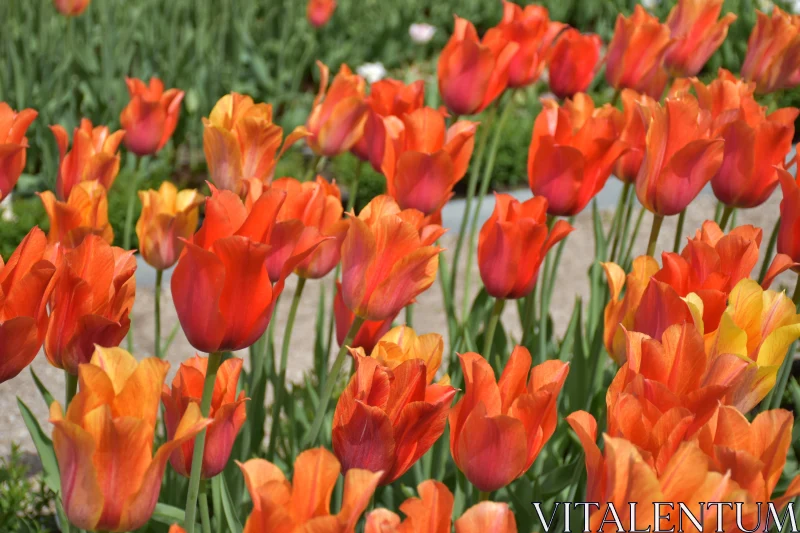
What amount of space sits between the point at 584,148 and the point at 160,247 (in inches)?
31.1

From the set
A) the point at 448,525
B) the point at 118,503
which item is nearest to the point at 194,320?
the point at 118,503

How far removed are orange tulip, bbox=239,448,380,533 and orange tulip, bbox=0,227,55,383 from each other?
384 mm

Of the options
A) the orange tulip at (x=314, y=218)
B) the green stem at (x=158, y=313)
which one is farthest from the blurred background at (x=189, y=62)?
the orange tulip at (x=314, y=218)

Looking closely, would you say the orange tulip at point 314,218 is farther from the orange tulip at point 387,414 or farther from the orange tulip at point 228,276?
the orange tulip at point 387,414

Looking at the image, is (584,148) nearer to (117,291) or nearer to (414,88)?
(414,88)

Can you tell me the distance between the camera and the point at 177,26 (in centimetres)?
494

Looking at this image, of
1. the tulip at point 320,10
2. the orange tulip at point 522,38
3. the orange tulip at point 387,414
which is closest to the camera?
the orange tulip at point 387,414

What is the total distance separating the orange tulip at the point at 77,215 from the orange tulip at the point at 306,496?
873 millimetres

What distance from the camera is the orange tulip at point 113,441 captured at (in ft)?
2.83

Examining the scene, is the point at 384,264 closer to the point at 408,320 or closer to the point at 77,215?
the point at 77,215

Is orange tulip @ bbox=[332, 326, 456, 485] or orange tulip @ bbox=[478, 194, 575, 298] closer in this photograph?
orange tulip @ bbox=[332, 326, 456, 485]

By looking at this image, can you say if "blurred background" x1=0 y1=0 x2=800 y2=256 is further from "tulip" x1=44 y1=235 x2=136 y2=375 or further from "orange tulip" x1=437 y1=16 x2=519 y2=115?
"tulip" x1=44 y1=235 x2=136 y2=375

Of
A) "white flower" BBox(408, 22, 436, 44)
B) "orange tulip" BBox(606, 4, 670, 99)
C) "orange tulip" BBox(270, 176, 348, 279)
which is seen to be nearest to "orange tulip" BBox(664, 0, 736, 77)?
"orange tulip" BBox(606, 4, 670, 99)

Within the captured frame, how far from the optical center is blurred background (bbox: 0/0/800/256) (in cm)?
412
